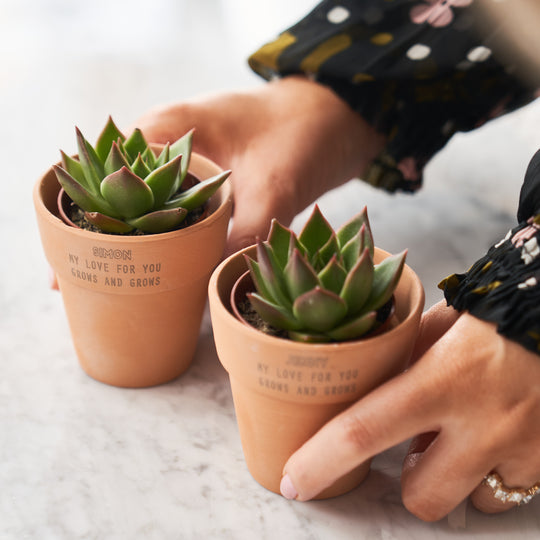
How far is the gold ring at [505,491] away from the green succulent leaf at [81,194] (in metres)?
0.40

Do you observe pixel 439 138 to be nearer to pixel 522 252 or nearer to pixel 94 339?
pixel 522 252

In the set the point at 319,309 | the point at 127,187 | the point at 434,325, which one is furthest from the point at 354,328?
the point at 127,187

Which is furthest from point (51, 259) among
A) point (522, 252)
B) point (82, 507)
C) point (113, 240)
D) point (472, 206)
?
point (472, 206)

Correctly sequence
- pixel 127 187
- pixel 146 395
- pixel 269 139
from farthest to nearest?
pixel 269 139, pixel 146 395, pixel 127 187

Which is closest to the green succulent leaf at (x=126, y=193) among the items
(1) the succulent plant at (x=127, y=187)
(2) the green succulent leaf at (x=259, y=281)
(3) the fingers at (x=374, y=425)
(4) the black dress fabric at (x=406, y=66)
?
(1) the succulent plant at (x=127, y=187)

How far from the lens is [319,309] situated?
0.51 m

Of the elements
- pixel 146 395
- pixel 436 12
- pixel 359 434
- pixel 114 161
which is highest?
pixel 436 12

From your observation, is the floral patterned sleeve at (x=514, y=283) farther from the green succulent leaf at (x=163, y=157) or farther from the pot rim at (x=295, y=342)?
the green succulent leaf at (x=163, y=157)

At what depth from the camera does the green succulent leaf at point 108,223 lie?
62 cm

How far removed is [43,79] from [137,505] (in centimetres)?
96

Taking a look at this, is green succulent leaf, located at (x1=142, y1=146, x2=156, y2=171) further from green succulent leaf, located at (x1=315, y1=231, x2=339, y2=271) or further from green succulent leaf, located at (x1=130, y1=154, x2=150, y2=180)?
green succulent leaf, located at (x1=315, y1=231, x2=339, y2=271)

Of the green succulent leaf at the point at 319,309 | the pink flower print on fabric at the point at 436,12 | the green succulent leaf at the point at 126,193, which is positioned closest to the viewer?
the green succulent leaf at the point at 319,309

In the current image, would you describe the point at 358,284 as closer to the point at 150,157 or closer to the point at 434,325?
the point at 434,325

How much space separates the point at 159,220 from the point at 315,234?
145 mm
